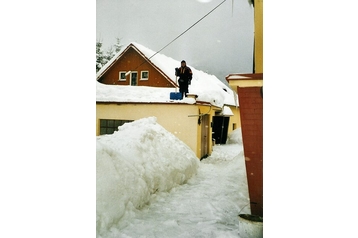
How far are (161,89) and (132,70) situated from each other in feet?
2.49

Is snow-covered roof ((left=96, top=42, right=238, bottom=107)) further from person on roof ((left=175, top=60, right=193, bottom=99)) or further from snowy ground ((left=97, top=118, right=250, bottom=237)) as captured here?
snowy ground ((left=97, top=118, right=250, bottom=237))

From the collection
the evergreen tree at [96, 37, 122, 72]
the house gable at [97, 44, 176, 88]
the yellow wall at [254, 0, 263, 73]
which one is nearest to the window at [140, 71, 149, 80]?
the house gable at [97, 44, 176, 88]

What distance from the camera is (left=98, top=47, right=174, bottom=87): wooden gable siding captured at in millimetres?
3656

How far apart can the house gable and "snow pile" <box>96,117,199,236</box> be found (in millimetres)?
708

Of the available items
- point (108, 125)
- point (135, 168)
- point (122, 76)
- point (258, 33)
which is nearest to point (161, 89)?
point (122, 76)

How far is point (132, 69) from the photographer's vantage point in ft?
13.8

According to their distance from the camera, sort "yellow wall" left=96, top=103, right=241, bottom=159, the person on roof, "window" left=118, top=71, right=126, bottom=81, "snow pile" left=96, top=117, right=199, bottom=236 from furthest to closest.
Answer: "yellow wall" left=96, top=103, right=241, bottom=159 → "window" left=118, top=71, right=126, bottom=81 → the person on roof → "snow pile" left=96, top=117, right=199, bottom=236

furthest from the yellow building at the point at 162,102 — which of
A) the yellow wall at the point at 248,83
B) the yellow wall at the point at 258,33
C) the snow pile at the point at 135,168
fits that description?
the yellow wall at the point at 248,83

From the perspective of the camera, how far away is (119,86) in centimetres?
423

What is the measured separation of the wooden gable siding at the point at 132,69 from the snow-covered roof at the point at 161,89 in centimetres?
9

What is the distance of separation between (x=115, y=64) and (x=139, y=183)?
166 centimetres

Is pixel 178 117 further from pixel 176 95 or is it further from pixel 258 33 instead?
pixel 258 33
